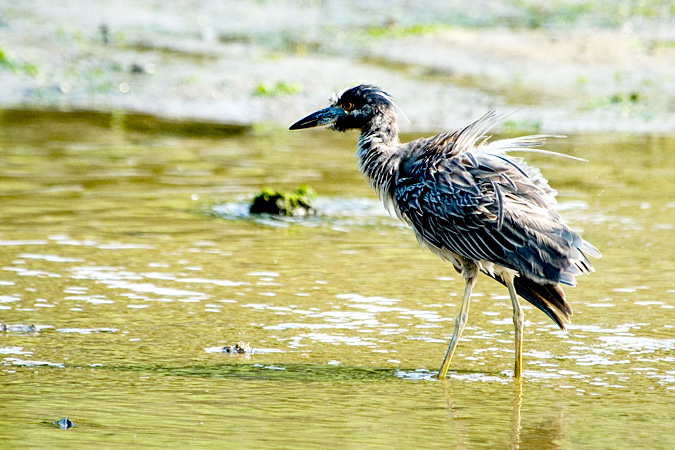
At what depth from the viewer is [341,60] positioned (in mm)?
19328

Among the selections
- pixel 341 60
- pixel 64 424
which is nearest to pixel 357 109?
pixel 64 424

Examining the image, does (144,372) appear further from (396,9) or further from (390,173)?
(396,9)

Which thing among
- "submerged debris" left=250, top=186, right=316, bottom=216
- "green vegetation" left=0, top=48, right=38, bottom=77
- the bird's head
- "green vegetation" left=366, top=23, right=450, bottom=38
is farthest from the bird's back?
"green vegetation" left=366, top=23, right=450, bottom=38

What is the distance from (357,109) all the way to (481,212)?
1.28 m

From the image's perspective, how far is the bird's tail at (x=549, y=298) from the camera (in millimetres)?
6699

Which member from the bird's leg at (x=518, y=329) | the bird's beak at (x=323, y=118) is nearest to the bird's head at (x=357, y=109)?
the bird's beak at (x=323, y=118)

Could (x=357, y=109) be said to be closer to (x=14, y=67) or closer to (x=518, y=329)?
(x=518, y=329)

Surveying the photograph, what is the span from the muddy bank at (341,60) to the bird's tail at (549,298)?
847 centimetres

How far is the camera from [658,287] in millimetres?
8273

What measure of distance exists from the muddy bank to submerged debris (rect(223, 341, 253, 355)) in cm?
877

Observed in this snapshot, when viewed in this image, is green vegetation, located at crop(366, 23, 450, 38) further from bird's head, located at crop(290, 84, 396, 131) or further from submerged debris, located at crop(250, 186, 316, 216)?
bird's head, located at crop(290, 84, 396, 131)

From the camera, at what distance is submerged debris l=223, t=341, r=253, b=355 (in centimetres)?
673

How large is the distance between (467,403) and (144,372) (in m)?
1.80

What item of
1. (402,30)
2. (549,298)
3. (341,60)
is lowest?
(549,298)
